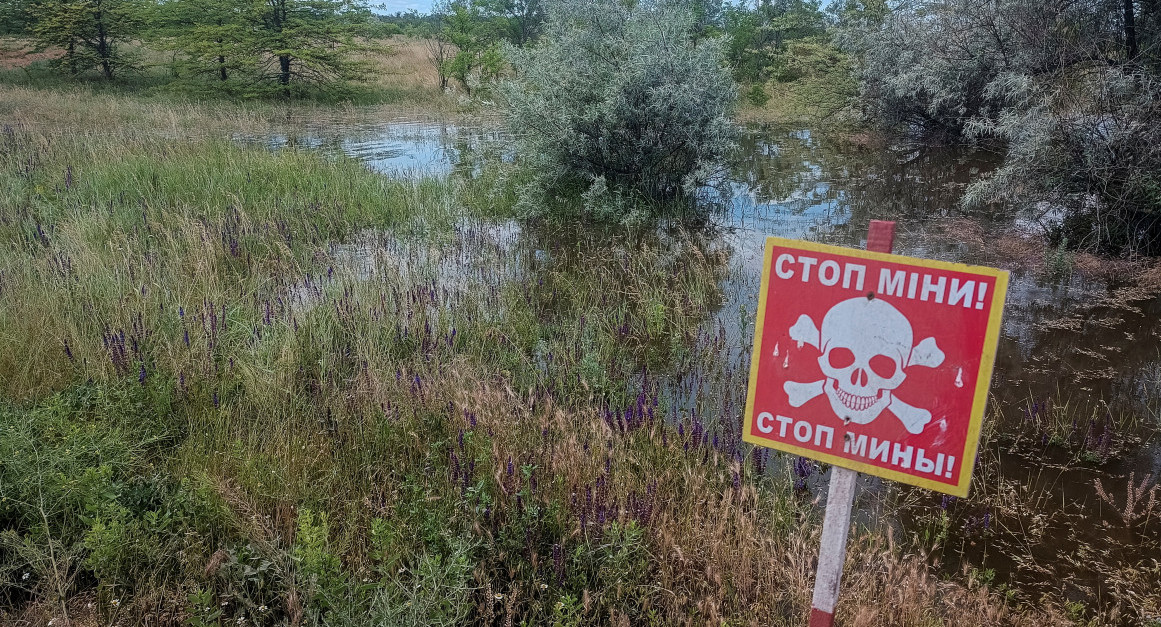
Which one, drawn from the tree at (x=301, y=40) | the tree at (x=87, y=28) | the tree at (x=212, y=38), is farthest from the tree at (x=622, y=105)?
the tree at (x=87, y=28)

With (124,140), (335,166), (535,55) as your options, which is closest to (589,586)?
(535,55)

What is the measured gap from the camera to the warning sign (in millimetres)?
1627

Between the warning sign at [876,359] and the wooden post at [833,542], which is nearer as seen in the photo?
the warning sign at [876,359]

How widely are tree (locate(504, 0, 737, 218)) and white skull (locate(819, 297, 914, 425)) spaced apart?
7.06 metres

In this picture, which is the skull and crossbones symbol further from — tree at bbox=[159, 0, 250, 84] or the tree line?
tree at bbox=[159, 0, 250, 84]

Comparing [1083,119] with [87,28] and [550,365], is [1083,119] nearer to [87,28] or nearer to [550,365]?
[550,365]

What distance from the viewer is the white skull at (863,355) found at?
1699mm

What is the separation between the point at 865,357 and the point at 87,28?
30554 mm

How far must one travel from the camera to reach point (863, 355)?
1.74m

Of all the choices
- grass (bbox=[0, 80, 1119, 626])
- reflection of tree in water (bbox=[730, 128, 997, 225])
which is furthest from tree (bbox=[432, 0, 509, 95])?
grass (bbox=[0, 80, 1119, 626])

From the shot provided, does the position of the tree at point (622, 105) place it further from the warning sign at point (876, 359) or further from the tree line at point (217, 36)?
the tree line at point (217, 36)

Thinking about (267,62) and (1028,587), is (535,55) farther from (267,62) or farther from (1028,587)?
(267,62)

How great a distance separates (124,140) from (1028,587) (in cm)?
1286

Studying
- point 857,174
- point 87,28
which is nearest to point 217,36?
point 87,28
